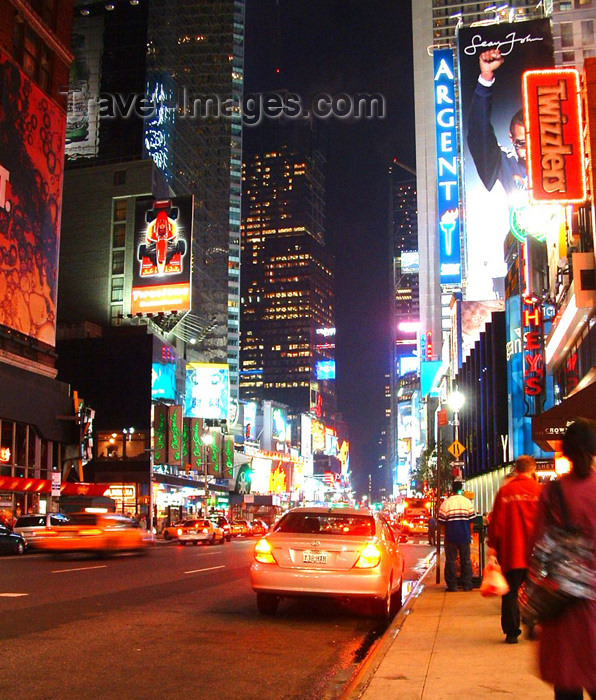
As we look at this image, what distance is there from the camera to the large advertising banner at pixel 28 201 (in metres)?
45.5

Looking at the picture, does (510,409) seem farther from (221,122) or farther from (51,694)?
(221,122)

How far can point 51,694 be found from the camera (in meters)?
6.80

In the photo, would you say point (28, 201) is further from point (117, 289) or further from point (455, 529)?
point (455, 529)

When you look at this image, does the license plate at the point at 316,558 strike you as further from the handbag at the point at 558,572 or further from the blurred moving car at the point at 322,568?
the handbag at the point at 558,572

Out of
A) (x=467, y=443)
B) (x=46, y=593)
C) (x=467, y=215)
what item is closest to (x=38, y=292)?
(x=46, y=593)

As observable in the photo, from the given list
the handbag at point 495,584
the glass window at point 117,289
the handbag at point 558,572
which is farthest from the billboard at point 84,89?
the handbag at point 558,572

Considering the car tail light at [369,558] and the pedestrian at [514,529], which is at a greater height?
the pedestrian at [514,529]

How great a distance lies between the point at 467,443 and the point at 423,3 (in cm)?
8591

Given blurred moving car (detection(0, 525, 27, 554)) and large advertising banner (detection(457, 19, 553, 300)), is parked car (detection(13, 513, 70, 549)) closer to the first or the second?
blurred moving car (detection(0, 525, 27, 554))

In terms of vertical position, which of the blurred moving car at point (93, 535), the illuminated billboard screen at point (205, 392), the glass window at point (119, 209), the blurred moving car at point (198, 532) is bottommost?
the blurred moving car at point (198, 532)

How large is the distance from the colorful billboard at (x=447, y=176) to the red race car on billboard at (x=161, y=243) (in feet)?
110

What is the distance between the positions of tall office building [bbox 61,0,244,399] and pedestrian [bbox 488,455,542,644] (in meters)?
65.5

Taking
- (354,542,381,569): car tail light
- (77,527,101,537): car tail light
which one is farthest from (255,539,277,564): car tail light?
(77,527,101,537): car tail light

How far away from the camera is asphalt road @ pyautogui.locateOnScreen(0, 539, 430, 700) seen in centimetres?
729
